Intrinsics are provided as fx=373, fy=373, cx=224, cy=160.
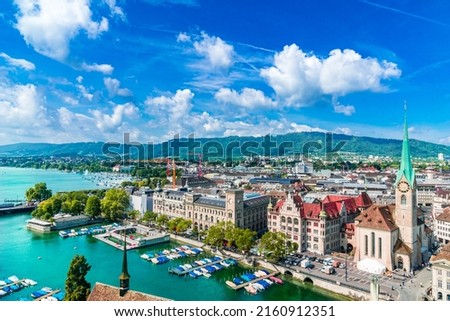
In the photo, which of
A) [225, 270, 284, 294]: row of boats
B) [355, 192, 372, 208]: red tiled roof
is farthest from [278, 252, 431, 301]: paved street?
[355, 192, 372, 208]: red tiled roof

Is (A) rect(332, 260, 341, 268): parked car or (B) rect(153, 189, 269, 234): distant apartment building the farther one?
(B) rect(153, 189, 269, 234): distant apartment building

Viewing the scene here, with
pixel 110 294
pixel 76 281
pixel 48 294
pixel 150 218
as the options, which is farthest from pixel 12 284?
pixel 150 218

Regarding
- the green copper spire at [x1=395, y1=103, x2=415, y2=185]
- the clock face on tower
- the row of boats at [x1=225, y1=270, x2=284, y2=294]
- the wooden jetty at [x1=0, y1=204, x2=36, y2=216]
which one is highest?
the green copper spire at [x1=395, y1=103, x2=415, y2=185]

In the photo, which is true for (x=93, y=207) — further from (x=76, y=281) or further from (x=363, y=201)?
(x=363, y=201)

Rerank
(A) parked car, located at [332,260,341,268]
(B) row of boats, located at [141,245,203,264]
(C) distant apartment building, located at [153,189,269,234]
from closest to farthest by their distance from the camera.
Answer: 1. (A) parked car, located at [332,260,341,268]
2. (B) row of boats, located at [141,245,203,264]
3. (C) distant apartment building, located at [153,189,269,234]

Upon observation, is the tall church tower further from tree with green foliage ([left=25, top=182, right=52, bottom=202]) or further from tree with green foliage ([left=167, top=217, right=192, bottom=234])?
tree with green foliage ([left=25, top=182, right=52, bottom=202])

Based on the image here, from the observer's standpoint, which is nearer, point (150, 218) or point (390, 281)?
point (390, 281)

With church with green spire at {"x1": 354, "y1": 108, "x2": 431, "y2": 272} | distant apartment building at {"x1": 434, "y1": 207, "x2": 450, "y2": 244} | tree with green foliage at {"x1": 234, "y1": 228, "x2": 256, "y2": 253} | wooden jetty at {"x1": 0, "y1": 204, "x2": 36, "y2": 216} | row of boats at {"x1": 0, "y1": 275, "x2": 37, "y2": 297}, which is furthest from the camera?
wooden jetty at {"x1": 0, "y1": 204, "x2": 36, "y2": 216}
